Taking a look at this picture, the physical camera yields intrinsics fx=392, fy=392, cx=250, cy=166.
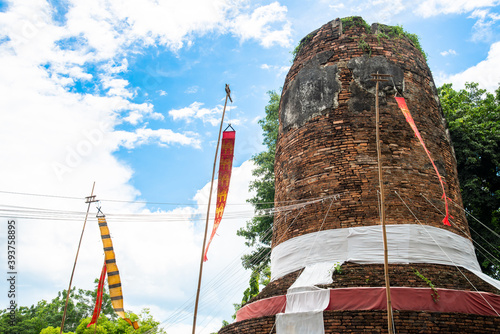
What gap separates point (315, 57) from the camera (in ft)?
33.3

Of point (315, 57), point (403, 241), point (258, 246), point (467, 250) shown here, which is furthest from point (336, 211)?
point (258, 246)

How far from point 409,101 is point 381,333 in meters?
5.50

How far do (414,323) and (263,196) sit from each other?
964cm

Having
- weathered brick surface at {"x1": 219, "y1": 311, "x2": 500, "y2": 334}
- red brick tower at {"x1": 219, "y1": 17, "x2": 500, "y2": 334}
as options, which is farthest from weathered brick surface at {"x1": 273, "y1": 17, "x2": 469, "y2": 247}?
weathered brick surface at {"x1": 219, "y1": 311, "x2": 500, "y2": 334}

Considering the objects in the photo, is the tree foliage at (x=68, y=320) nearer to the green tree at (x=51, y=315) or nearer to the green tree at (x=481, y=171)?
the green tree at (x=51, y=315)

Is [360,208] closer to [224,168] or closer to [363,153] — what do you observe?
[363,153]

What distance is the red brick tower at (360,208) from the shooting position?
6.58m

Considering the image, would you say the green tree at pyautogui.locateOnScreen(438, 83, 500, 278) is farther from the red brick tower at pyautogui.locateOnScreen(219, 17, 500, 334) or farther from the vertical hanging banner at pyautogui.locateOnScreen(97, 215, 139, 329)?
the vertical hanging banner at pyautogui.locateOnScreen(97, 215, 139, 329)

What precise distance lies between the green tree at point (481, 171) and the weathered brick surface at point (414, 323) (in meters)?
6.27

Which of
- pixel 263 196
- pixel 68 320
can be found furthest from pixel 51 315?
pixel 263 196

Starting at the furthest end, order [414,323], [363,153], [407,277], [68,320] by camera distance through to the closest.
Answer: [68,320] < [363,153] < [407,277] < [414,323]

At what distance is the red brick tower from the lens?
6578mm

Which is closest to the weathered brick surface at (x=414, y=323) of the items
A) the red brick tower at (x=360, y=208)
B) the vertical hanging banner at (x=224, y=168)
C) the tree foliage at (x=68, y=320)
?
the red brick tower at (x=360, y=208)

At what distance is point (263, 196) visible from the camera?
15.5 m
